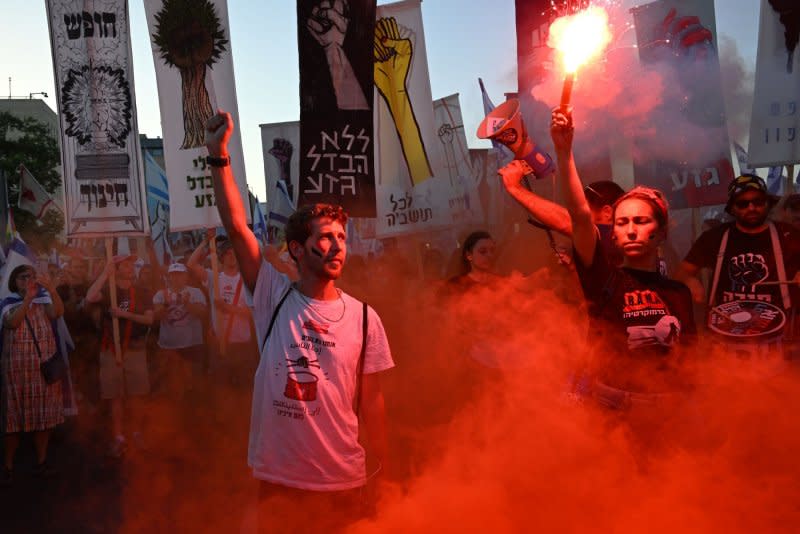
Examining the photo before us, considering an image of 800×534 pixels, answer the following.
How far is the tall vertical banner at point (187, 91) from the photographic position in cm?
810

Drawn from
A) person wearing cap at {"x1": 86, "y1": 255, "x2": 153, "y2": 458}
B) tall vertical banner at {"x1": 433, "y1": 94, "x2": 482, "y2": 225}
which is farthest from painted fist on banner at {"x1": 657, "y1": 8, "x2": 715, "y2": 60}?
person wearing cap at {"x1": 86, "y1": 255, "x2": 153, "y2": 458}

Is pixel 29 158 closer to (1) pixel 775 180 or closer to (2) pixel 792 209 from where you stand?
(1) pixel 775 180

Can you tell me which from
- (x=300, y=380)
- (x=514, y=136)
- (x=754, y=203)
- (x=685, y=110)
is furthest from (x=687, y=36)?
(x=300, y=380)

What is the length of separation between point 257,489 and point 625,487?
1.44m

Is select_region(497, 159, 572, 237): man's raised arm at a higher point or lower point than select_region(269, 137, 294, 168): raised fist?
lower

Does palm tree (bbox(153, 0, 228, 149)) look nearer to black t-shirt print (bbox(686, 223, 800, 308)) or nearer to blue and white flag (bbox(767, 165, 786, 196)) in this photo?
black t-shirt print (bbox(686, 223, 800, 308))

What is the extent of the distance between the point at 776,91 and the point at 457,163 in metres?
6.31

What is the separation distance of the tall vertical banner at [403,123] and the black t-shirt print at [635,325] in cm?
672

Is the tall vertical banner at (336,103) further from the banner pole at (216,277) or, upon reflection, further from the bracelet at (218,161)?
the bracelet at (218,161)

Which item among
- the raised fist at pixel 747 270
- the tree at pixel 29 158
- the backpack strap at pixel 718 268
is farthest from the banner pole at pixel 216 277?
the tree at pixel 29 158

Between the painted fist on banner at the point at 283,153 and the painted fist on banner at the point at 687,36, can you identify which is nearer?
the painted fist on banner at the point at 687,36

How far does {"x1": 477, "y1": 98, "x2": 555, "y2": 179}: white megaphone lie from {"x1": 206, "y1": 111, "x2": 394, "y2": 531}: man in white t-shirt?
710 millimetres

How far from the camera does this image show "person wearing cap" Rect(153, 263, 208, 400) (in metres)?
8.05

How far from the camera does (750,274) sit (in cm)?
436
